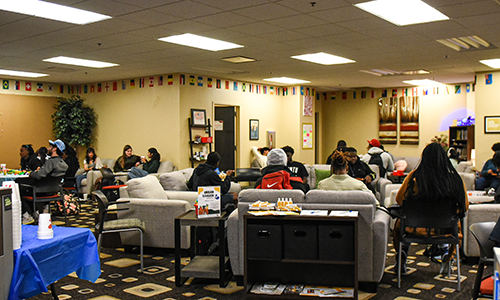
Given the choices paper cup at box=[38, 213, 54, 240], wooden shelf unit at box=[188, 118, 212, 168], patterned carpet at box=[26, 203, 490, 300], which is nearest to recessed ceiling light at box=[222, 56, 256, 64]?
wooden shelf unit at box=[188, 118, 212, 168]

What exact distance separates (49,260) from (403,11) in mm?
5130

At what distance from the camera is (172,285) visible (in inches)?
188

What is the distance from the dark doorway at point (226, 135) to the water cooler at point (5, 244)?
10489 mm

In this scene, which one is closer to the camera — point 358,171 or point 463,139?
point 358,171

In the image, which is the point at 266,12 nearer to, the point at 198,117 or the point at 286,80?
the point at 198,117

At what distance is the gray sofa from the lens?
446 cm

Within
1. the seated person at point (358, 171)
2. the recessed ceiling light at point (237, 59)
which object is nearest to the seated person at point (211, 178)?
the seated person at point (358, 171)

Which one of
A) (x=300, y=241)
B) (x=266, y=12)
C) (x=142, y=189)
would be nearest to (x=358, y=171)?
(x=266, y=12)

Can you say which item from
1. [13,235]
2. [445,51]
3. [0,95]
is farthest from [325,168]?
[0,95]

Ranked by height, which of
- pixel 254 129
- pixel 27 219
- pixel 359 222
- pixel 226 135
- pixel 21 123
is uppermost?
pixel 21 123

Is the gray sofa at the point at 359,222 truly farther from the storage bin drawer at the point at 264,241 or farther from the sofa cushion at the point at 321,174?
the sofa cushion at the point at 321,174

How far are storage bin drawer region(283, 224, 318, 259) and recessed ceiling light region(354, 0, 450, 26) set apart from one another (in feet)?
9.64

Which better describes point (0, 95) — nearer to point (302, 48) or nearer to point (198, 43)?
point (198, 43)

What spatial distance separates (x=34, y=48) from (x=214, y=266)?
224 inches
